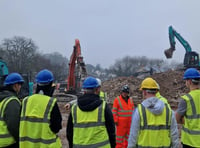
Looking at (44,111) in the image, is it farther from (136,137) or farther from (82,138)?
(136,137)

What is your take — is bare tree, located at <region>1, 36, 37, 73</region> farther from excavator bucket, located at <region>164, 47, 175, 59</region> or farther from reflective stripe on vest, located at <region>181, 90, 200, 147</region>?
reflective stripe on vest, located at <region>181, 90, 200, 147</region>

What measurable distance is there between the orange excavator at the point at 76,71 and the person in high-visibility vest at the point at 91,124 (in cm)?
1503

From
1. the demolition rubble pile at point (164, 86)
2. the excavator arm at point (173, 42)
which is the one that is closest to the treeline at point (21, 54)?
the demolition rubble pile at point (164, 86)

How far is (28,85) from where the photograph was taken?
13266mm

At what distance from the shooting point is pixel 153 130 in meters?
3.00

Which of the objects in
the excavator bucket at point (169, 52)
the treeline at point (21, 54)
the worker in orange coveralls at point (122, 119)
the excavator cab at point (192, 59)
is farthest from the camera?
the treeline at point (21, 54)

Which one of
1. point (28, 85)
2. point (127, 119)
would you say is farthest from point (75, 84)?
point (127, 119)

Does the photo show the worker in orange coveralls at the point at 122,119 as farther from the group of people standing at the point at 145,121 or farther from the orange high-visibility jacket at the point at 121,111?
the group of people standing at the point at 145,121

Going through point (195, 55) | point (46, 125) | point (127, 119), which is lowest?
point (127, 119)

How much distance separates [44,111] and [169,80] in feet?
70.8

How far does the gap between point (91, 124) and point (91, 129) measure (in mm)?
64

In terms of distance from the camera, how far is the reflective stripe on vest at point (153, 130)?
9.83 feet

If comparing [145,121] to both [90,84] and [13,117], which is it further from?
[13,117]

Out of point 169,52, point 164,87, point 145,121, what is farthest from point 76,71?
point 145,121
